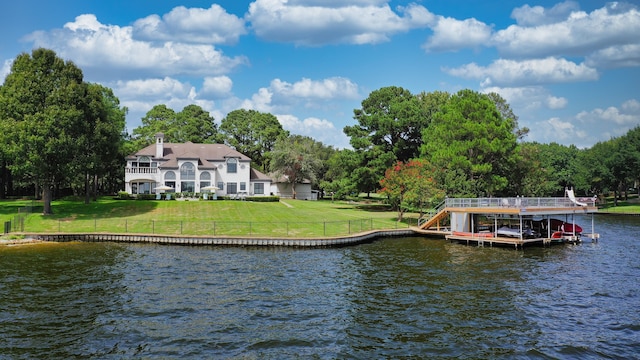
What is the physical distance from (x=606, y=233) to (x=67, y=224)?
56.9m

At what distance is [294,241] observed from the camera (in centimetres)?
3806

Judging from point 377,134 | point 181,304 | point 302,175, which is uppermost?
point 377,134

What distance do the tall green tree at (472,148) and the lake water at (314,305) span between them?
18.6 metres

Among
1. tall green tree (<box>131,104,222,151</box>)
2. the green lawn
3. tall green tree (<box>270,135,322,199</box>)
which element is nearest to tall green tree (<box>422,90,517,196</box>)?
the green lawn

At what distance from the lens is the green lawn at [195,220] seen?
4241 centimetres

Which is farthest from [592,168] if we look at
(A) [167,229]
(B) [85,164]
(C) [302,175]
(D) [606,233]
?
(B) [85,164]

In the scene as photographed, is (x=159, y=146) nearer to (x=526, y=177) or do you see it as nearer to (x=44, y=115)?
(x=44, y=115)

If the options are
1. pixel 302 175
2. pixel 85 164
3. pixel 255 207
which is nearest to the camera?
pixel 85 164

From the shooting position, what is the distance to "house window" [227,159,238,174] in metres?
73.4

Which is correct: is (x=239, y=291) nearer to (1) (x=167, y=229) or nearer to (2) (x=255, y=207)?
(1) (x=167, y=229)

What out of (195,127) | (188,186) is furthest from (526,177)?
(195,127)

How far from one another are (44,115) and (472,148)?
47.6 meters

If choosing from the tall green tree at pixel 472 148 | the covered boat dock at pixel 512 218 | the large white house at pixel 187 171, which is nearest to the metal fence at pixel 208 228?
the covered boat dock at pixel 512 218

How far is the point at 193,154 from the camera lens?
72.7 metres
